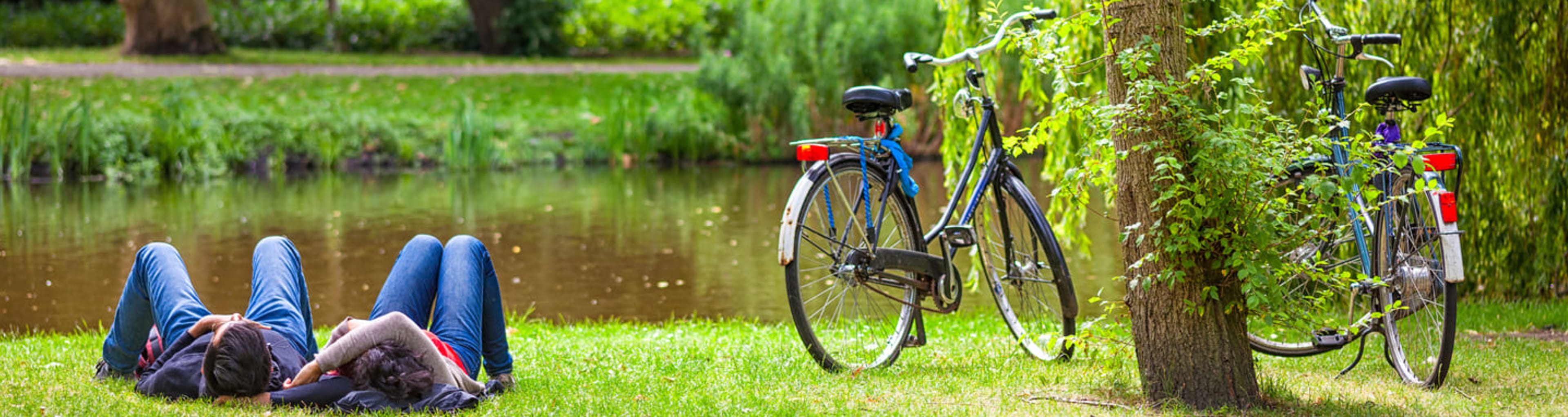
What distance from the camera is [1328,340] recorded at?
14.0 feet

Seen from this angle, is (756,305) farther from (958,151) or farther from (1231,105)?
(1231,105)

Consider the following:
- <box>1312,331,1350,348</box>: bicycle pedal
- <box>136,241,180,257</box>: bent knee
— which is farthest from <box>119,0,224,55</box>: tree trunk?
<box>1312,331,1350,348</box>: bicycle pedal

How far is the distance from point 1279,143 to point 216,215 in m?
11.1

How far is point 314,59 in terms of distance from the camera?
25078mm

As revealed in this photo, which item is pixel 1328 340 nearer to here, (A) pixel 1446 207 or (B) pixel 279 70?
(A) pixel 1446 207

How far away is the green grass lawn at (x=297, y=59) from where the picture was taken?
23312 millimetres

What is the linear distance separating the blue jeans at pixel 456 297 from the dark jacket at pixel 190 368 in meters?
0.33

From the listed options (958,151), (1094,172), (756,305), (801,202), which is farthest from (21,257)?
(1094,172)

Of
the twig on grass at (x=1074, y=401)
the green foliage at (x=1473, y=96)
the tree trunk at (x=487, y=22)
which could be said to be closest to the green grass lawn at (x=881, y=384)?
the twig on grass at (x=1074, y=401)

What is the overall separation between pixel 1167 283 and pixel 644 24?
2651cm

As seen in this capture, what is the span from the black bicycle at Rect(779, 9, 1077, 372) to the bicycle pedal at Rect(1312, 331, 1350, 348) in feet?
2.46

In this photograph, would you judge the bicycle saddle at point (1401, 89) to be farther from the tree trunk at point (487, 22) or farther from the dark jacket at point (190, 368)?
the tree trunk at point (487, 22)

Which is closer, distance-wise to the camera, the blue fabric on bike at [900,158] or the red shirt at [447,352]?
the red shirt at [447,352]

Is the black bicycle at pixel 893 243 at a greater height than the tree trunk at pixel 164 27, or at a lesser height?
lesser
